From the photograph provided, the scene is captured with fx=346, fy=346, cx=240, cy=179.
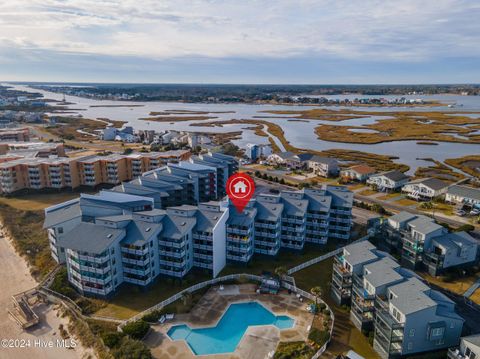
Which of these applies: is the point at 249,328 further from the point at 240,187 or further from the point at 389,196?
the point at 389,196

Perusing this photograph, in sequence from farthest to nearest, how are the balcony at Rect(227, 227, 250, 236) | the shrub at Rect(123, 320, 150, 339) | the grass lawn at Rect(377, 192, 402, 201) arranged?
the grass lawn at Rect(377, 192, 402, 201)
the balcony at Rect(227, 227, 250, 236)
the shrub at Rect(123, 320, 150, 339)

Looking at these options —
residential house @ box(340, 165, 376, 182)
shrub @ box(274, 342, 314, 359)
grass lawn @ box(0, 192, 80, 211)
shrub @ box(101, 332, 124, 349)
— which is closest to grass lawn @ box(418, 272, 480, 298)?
shrub @ box(274, 342, 314, 359)

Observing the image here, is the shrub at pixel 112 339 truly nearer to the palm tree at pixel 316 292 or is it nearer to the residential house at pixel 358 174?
the palm tree at pixel 316 292

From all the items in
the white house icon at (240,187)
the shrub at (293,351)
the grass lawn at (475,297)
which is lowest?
the shrub at (293,351)

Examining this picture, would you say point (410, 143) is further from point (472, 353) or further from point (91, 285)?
point (91, 285)

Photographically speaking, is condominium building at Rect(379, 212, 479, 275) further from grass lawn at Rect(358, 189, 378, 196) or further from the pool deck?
grass lawn at Rect(358, 189, 378, 196)

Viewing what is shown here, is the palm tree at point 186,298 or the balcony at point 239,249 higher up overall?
the balcony at point 239,249

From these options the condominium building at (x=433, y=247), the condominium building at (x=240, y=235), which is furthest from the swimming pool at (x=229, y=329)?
the condominium building at (x=433, y=247)
